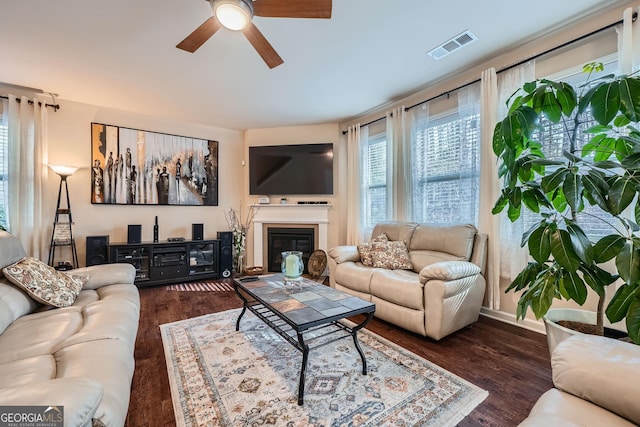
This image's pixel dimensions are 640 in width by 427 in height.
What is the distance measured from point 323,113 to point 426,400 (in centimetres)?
381

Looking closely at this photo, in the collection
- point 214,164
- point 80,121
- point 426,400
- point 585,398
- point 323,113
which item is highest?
point 323,113

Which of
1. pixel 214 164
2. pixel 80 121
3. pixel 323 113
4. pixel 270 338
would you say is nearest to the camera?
pixel 270 338

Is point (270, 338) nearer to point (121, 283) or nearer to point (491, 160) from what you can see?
point (121, 283)

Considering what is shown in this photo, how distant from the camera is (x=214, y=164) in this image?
4.81 m

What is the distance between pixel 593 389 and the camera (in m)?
0.85

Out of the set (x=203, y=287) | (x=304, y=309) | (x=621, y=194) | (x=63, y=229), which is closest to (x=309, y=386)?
(x=304, y=309)

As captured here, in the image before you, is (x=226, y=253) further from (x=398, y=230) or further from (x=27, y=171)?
(x=398, y=230)

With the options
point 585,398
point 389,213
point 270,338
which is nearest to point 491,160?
point 389,213

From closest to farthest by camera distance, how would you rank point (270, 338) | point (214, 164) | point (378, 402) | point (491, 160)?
point (378, 402) < point (270, 338) < point (491, 160) < point (214, 164)

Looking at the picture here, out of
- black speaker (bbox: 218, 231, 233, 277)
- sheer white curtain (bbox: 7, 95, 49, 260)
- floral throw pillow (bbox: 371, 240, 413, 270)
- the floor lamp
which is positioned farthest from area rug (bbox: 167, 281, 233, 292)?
floral throw pillow (bbox: 371, 240, 413, 270)

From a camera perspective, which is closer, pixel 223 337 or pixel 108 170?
pixel 223 337

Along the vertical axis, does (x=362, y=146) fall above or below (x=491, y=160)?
above

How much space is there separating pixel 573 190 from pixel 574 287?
58 cm

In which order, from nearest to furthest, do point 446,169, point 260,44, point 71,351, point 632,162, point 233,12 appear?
point 71,351
point 632,162
point 233,12
point 260,44
point 446,169
